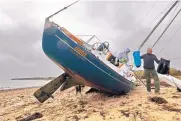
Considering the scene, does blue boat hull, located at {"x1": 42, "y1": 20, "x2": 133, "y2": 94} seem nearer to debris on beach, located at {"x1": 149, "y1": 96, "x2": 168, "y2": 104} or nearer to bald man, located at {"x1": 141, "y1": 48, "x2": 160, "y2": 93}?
bald man, located at {"x1": 141, "y1": 48, "x2": 160, "y2": 93}

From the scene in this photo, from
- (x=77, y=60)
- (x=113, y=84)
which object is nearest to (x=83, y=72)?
(x=77, y=60)

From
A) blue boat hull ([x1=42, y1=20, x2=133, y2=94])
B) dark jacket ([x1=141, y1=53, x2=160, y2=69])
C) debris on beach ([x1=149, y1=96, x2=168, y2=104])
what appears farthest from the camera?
dark jacket ([x1=141, y1=53, x2=160, y2=69])

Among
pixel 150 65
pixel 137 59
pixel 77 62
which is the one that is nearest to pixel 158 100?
pixel 150 65

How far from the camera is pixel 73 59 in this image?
10.0 meters

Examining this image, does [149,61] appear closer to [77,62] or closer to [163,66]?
[163,66]

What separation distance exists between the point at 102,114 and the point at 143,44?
28.2ft

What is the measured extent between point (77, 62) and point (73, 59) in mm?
166

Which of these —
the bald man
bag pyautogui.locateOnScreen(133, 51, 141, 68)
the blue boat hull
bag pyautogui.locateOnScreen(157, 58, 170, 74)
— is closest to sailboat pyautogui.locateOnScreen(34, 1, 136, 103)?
the blue boat hull

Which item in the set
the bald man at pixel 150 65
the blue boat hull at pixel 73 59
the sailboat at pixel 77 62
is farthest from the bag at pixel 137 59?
A: the blue boat hull at pixel 73 59

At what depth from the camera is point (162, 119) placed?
7395mm

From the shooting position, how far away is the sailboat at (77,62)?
32.9ft

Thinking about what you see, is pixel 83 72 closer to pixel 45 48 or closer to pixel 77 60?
pixel 77 60

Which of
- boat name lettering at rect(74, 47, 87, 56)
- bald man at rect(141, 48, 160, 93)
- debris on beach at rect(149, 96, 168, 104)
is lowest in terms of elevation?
debris on beach at rect(149, 96, 168, 104)

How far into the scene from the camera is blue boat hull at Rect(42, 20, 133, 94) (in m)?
10.0
